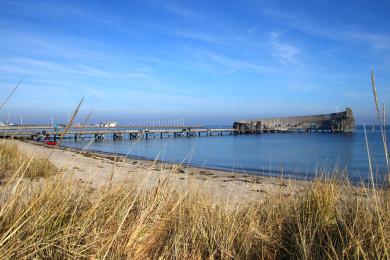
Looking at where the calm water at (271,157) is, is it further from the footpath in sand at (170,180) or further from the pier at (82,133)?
the pier at (82,133)

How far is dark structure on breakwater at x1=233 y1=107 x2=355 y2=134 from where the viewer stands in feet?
245

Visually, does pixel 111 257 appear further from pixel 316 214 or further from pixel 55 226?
pixel 316 214

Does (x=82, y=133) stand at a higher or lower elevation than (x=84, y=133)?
higher

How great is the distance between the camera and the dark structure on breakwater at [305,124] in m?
74.6

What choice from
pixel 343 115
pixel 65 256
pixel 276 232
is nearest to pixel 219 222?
pixel 276 232

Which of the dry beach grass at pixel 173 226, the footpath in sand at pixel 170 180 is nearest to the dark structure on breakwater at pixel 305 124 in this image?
the footpath in sand at pixel 170 180

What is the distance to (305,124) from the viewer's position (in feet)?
278

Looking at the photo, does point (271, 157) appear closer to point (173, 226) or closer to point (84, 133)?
point (84, 133)

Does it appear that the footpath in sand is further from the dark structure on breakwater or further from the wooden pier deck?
the dark structure on breakwater

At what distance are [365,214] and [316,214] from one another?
380 mm

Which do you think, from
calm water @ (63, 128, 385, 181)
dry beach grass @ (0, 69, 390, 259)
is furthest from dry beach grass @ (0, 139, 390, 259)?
calm water @ (63, 128, 385, 181)

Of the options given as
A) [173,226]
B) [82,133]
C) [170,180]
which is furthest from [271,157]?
[173,226]

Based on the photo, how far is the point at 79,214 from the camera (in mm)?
2621

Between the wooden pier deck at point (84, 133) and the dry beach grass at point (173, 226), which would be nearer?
the dry beach grass at point (173, 226)
